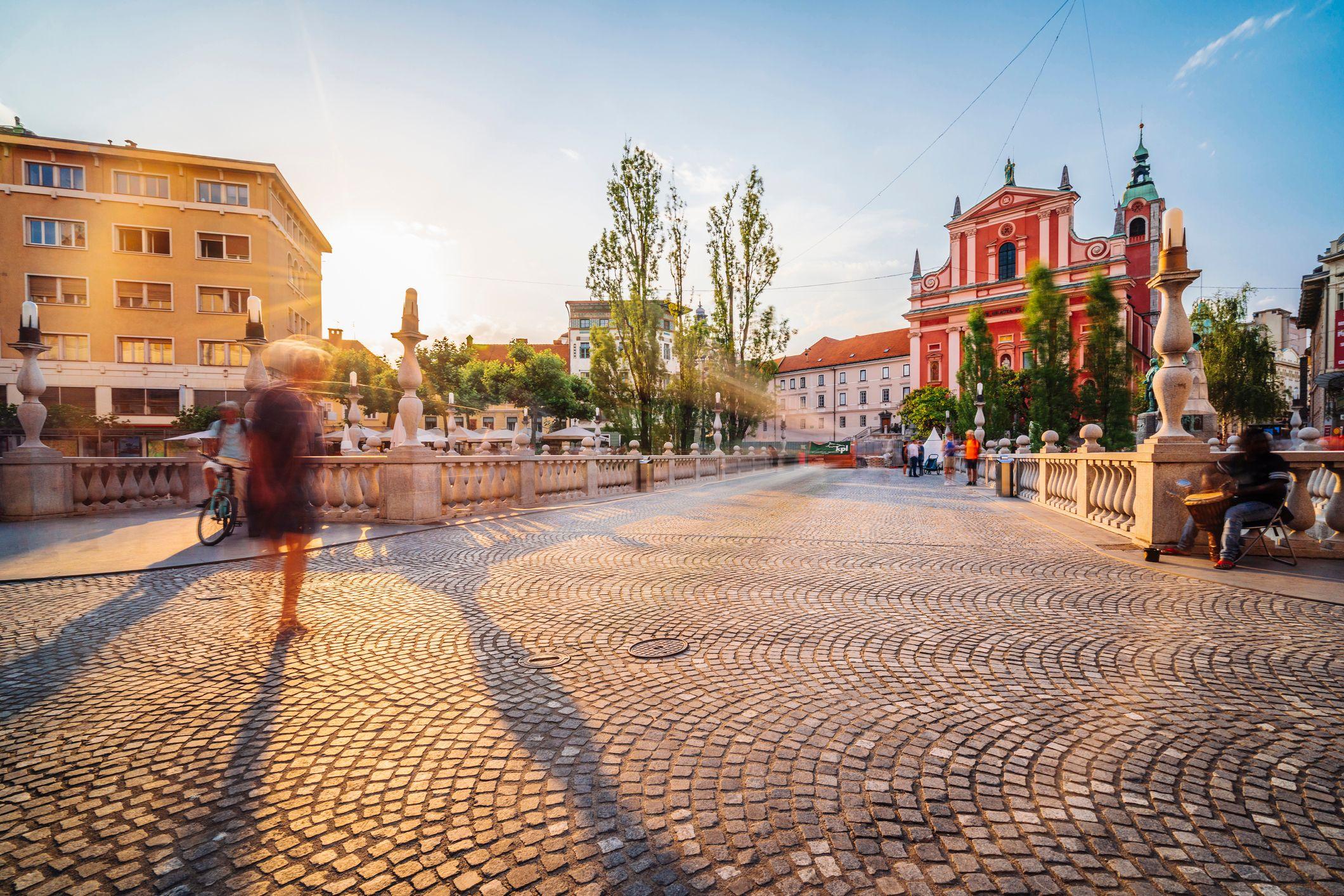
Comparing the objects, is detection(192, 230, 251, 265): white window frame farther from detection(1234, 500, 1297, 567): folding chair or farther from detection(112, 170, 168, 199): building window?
detection(1234, 500, 1297, 567): folding chair

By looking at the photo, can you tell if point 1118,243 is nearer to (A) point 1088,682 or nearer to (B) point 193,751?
(A) point 1088,682

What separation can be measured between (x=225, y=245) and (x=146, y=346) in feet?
24.8

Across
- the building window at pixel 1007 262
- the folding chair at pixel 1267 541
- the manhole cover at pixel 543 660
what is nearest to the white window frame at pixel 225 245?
the manhole cover at pixel 543 660

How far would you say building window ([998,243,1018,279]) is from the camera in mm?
49906

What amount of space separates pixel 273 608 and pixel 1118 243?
Answer: 57.5 m

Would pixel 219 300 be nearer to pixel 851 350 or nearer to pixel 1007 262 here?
pixel 1007 262

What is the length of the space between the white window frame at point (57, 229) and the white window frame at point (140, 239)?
1.27m

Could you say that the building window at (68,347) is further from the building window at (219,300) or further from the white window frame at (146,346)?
the building window at (219,300)

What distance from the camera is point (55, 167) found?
34.8 m

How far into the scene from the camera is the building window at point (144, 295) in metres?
35.5

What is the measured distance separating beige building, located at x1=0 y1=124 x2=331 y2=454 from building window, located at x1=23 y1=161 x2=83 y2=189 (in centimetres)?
5

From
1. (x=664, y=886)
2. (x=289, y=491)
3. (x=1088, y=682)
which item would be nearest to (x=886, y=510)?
(x=1088, y=682)

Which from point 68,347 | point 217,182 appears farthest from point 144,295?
point 217,182

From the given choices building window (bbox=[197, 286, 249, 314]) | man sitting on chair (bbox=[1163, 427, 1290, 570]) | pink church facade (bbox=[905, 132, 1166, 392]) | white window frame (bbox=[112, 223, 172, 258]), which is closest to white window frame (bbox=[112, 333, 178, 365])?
building window (bbox=[197, 286, 249, 314])
